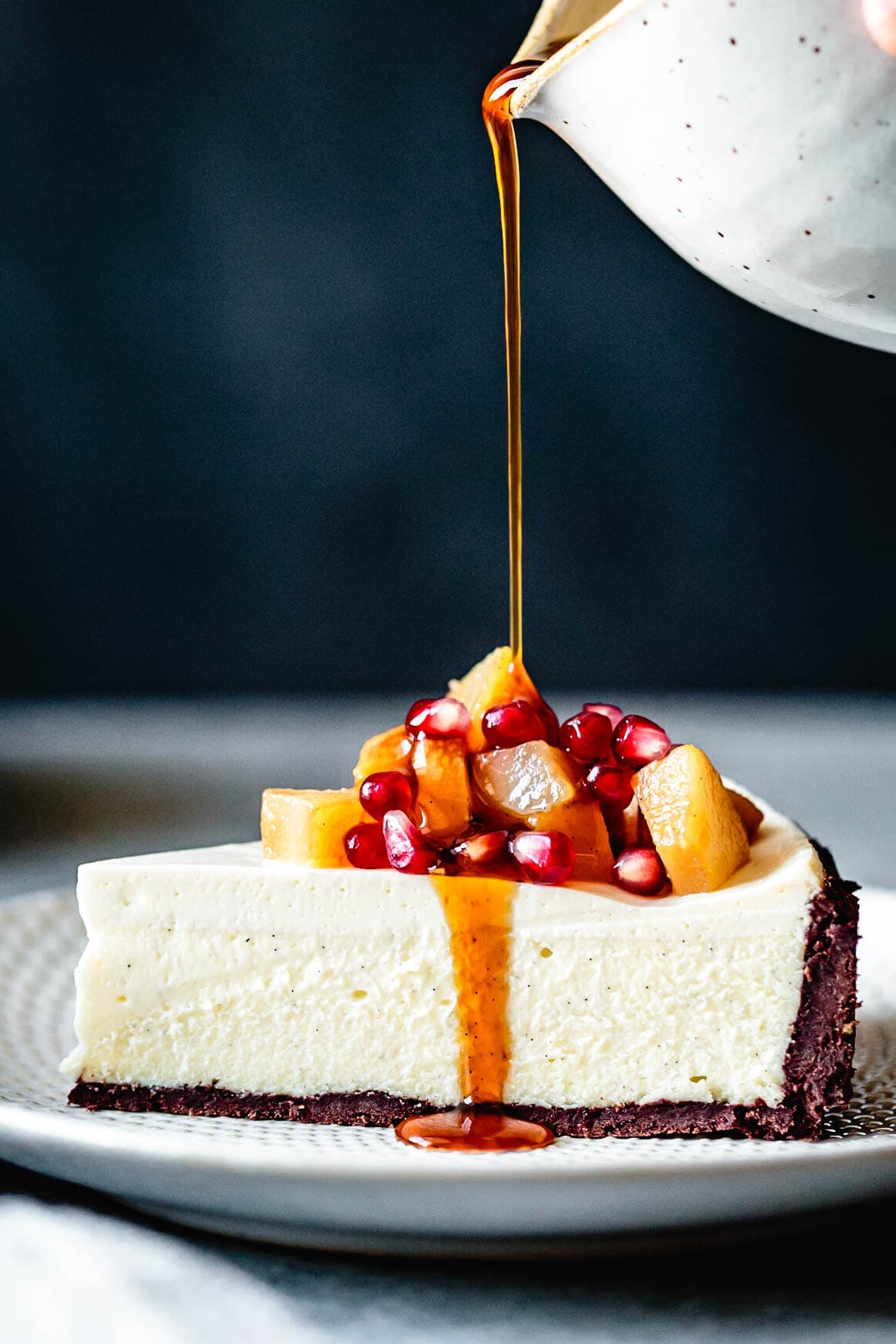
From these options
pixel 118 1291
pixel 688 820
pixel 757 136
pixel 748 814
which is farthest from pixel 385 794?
pixel 757 136

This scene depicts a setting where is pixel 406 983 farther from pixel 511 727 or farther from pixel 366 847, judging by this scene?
pixel 511 727

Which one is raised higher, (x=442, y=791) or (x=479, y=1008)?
(x=442, y=791)

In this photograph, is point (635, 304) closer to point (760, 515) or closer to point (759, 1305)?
point (760, 515)

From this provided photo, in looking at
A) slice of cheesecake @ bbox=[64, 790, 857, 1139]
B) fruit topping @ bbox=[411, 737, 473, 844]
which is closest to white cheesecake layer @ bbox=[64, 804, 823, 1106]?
slice of cheesecake @ bbox=[64, 790, 857, 1139]

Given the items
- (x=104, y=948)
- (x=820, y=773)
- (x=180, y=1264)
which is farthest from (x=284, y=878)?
(x=820, y=773)

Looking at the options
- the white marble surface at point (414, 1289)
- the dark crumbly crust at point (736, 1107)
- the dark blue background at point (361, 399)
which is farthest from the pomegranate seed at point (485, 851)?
the dark blue background at point (361, 399)

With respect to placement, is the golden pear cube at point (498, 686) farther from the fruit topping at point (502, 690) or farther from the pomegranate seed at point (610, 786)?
the pomegranate seed at point (610, 786)
